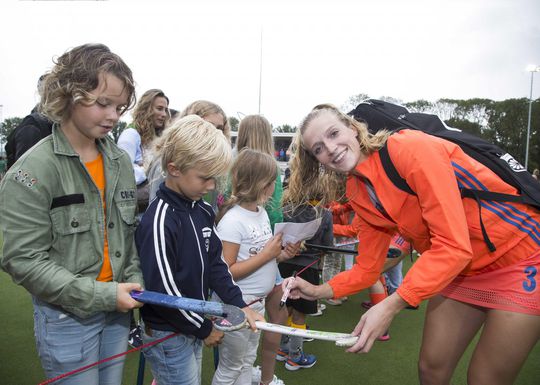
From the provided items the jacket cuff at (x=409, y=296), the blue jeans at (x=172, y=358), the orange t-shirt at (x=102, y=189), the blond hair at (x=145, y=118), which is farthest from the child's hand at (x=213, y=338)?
the blond hair at (x=145, y=118)

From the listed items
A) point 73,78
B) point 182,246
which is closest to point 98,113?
point 73,78

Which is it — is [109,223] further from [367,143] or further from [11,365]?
[11,365]

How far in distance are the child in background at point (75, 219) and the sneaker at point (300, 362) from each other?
1.75 m

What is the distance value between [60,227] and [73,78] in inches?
22.2

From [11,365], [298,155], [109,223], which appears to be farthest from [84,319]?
[11,365]

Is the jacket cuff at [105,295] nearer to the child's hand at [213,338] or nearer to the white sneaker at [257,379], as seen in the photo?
the child's hand at [213,338]

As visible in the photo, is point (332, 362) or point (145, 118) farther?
point (145, 118)

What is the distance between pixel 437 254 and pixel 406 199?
1.08 ft

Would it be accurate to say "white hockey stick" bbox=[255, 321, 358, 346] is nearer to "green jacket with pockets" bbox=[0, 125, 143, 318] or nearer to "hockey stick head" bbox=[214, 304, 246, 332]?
"hockey stick head" bbox=[214, 304, 246, 332]

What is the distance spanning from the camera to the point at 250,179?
7.84 feet

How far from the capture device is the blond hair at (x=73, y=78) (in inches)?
57.2

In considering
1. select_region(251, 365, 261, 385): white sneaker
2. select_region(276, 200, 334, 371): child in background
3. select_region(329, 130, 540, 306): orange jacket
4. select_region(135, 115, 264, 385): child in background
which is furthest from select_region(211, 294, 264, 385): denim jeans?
select_region(276, 200, 334, 371): child in background

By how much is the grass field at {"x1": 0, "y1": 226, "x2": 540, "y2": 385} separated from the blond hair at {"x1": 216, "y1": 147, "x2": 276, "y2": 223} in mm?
1481

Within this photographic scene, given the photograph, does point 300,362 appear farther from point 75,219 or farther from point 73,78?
point 73,78
